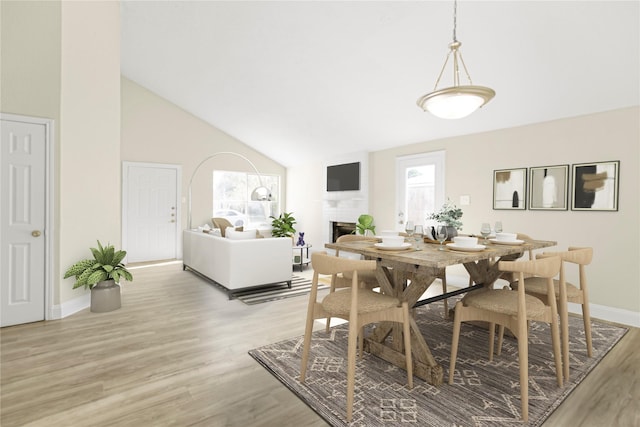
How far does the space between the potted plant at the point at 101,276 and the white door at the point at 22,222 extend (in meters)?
0.31

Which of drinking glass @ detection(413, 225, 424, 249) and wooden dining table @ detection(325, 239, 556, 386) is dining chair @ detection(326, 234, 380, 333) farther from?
drinking glass @ detection(413, 225, 424, 249)

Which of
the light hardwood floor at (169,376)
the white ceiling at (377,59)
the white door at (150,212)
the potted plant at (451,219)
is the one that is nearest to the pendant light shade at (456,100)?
the potted plant at (451,219)

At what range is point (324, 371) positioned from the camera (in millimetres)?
2246

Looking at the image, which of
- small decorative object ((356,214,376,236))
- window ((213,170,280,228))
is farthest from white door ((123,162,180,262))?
small decorative object ((356,214,376,236))

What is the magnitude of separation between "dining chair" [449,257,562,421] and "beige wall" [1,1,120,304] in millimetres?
3731

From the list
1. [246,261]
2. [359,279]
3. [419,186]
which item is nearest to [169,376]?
[359,279]

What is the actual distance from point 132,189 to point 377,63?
206 inches

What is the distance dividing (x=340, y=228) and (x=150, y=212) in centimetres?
394

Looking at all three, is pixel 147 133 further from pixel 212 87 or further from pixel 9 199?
pixel 9 199

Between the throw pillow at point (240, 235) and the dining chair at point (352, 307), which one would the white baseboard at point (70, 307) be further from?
the dining chair at point (352, 307)

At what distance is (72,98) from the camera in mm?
3355

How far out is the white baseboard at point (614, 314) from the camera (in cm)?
326

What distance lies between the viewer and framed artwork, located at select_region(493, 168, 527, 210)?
162 inches

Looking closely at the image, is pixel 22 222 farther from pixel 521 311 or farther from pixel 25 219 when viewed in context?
pixel 521 311
